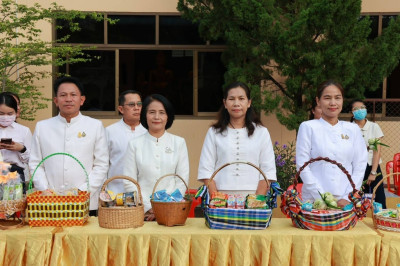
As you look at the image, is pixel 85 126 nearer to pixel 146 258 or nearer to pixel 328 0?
pixel 146 258

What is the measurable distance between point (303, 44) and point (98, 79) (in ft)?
13.3

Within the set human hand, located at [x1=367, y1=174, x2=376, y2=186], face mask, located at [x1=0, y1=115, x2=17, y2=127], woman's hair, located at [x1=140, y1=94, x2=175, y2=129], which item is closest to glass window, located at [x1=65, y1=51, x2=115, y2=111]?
face mask, located at [x1=0, y1=115, x2=17, y2=127]

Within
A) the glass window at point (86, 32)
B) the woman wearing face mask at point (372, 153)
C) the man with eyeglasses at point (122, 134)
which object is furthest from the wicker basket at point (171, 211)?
the glass window at point (86, 32)

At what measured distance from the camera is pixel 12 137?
4410 millimetres

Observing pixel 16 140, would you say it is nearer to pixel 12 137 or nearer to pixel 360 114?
pixel 12 137

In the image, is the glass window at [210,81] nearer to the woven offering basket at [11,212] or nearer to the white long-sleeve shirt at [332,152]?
the white long-sleeve shirt at [332,152]

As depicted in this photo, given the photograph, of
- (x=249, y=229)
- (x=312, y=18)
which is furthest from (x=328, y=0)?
(x=249, y=229)

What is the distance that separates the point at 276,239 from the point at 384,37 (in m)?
4.80

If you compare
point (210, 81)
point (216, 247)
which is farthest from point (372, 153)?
point (210, 81)

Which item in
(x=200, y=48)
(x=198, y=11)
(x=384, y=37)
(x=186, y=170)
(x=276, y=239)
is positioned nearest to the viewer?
(x=276, y=239)

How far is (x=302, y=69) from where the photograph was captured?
6.75 m

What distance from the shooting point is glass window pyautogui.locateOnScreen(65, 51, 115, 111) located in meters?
8.88

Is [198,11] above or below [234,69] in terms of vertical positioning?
above

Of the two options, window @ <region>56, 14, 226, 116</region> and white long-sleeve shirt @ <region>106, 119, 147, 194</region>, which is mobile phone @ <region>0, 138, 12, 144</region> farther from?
window @ <region>56, 14, 226, 116</region>
